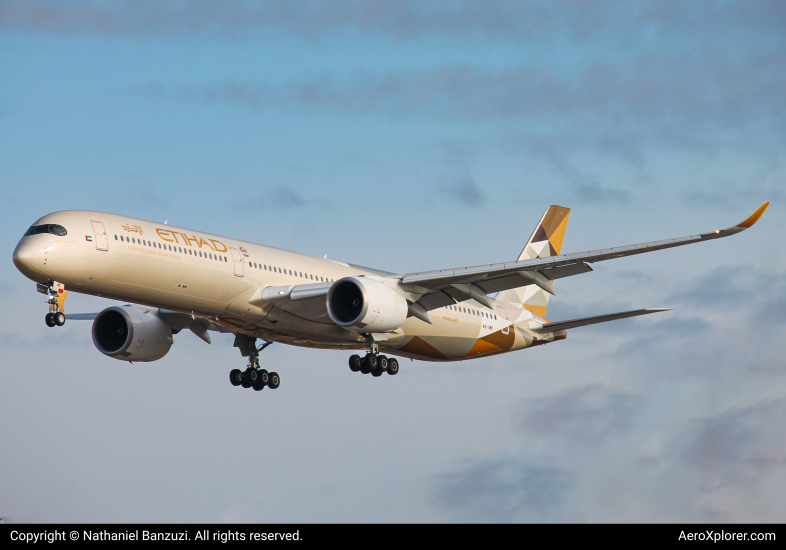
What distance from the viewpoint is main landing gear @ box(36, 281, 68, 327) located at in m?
37.6

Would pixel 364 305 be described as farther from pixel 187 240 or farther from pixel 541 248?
pixel 541 248

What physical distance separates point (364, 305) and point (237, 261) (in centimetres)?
498

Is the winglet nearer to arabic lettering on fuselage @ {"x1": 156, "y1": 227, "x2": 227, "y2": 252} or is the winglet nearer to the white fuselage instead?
the white fuselage

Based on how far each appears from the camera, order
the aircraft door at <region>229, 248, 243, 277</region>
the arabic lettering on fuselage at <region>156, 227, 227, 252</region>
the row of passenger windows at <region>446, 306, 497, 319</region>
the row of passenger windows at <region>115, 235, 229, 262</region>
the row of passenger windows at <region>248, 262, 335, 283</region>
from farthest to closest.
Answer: the row of passenger windows at <region>446, 306, 497, 319</region>
the row of passenger windows at <region>248, 262, 335, 283</region>
the aircraft door at <region>229, 248, 243, 277</region>
the arabic lettering on fuselage at <region>156, 227, 227, 252</region>
the row of passenger windows at <region>115, 235, 229, 262</region>

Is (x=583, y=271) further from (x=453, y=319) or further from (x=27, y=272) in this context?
(x=27, y=272)

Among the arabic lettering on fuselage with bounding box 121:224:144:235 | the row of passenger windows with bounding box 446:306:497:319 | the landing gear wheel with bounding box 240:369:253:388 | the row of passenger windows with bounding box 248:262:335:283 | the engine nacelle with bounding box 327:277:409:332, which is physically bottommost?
the engine nacelle with bounding box 327:277:409:332

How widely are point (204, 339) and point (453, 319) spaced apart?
35.3 ft

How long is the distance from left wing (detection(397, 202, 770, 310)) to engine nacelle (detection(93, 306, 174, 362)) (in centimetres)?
1116

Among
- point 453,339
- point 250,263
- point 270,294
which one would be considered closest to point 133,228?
point 250,263

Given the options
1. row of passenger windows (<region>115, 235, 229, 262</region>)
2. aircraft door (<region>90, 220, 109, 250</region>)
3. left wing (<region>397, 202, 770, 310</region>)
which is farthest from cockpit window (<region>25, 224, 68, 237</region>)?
left wing (<region>397, 202, 770, 310</region>)

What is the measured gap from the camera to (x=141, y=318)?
48.1 m
